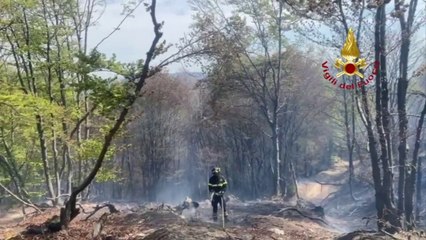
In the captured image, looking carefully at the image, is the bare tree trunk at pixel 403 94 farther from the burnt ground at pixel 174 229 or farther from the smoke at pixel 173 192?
the smoke at pixel 173 192

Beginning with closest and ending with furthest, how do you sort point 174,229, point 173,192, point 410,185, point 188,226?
point 174,229
point 188,226
point 410,185
point 173,192

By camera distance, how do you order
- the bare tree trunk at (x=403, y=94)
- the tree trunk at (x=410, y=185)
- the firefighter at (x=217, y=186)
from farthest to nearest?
the tree trunk at (x=410, y=185) < the bare tree trunk at (x=403, y=94) < the firefighter at (x=217, y=186)

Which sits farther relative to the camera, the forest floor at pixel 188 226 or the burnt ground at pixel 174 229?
the forest floor at pixel 188 226

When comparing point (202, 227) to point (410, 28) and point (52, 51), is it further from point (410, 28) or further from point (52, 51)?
point (52, 51)

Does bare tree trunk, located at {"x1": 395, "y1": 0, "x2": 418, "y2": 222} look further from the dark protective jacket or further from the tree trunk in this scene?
the dark protective jacket

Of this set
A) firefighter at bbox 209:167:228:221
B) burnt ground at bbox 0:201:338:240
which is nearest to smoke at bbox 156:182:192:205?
burnt ground at bbox 0:201:338:240

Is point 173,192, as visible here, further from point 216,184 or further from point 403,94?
point 403,94

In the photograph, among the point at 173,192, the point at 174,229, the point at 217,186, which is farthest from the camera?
the point at 173,192

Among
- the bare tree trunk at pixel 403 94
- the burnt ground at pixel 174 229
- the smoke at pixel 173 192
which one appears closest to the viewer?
the burnt ground at pixel 174 229

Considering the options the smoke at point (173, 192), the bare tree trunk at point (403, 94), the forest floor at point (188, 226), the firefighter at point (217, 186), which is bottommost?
the smoke at point (173, 192)

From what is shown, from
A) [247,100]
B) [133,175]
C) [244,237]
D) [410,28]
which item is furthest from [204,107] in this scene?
[244,237]

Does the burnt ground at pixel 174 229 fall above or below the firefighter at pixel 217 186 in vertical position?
below

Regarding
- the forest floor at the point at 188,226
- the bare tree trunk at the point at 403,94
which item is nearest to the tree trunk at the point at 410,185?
the bare tree trunk at the point at 403,94

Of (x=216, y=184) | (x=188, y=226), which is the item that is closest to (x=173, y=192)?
(x=216, y=184)
